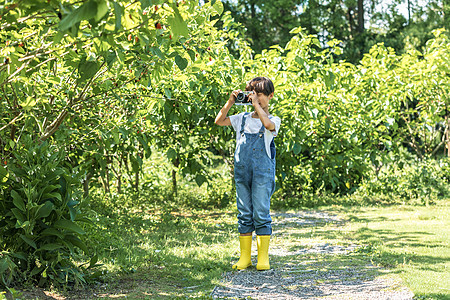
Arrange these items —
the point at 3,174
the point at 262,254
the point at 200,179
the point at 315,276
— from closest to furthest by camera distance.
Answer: the point at 3,174
the point at 315,276
the point at 262,254
the point at 200,179

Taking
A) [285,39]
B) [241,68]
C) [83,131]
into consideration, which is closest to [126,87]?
[83,131]

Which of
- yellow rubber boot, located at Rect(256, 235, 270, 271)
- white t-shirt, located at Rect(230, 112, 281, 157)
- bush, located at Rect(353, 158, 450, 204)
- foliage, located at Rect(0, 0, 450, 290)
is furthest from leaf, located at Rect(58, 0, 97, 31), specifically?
bush, located at Rect(353, 158, 450, 204)

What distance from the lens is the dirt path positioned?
135 inches

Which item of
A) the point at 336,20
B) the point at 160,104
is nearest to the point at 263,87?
the point at 160,104

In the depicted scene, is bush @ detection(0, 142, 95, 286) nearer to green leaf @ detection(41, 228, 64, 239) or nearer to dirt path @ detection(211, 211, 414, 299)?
green leaf @ detection(41, 228, 64, 239)

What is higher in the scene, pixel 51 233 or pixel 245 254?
pixel 51 233

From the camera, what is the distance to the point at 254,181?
416 cm

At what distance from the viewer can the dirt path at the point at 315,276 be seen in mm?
3436

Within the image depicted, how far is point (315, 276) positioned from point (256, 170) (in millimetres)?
937

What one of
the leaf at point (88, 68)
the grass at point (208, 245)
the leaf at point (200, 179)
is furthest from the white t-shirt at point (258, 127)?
the leaf at point (200, 179)

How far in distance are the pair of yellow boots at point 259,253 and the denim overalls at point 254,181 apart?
54 millimetres

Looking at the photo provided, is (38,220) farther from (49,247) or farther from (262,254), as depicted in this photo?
(262,254)

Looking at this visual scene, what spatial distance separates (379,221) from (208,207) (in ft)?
9.01

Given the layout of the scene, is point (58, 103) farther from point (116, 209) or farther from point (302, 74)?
point (302, 74)
